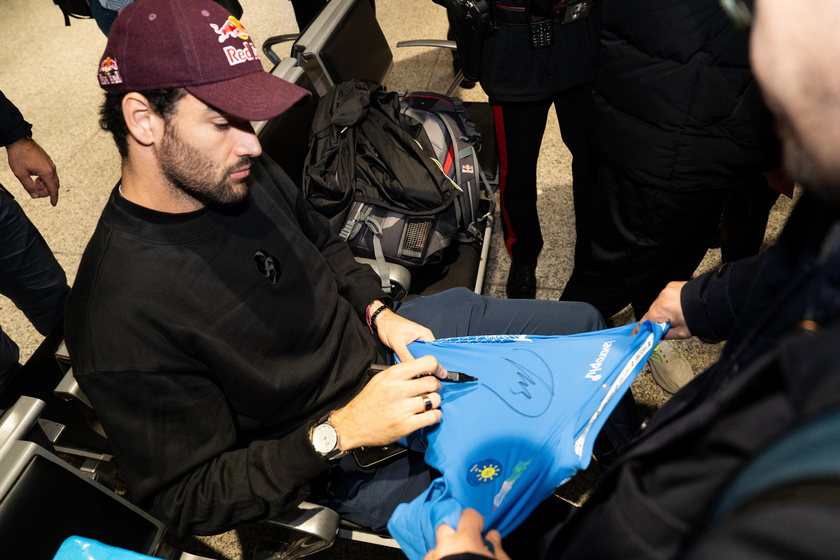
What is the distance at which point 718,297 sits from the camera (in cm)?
124

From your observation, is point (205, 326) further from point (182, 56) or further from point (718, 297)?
point (718, 297)

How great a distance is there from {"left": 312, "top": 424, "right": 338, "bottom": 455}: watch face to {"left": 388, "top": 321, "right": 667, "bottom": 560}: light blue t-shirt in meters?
0.19

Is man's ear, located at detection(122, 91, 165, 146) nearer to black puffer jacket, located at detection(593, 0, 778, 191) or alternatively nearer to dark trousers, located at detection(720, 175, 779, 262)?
black puffer jacket, located at detection(593, 0, 778, 191)

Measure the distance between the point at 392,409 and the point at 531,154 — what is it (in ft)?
4.20

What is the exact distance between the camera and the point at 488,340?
1.43 metres

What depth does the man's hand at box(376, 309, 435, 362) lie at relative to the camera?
4.92 ft

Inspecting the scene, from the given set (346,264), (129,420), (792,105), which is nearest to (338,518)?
(129,420)

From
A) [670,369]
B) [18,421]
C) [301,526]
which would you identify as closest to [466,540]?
[301,526]

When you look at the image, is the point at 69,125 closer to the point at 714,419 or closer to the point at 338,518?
the point at 338,518

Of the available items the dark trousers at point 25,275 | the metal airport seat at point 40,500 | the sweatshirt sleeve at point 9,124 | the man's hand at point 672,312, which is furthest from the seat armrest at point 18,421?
the sweatshirt sleeve at point 9,124

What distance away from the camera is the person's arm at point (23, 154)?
2051 millimetres

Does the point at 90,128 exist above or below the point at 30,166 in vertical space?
below

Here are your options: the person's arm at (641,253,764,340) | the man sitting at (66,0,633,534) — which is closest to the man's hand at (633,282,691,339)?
the person's arm at (641,253,764,340)

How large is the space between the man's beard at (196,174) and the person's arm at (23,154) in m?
1.25
